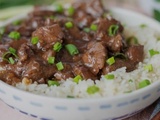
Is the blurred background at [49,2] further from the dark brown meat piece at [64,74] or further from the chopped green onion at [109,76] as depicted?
the chopped green onion at [109,76]

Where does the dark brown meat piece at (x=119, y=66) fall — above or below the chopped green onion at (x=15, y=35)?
below

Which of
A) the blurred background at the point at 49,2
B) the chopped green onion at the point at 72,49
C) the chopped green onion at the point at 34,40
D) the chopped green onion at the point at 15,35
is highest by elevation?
the chopped green onion at the point at 34,40

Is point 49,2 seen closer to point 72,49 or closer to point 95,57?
point 72,49

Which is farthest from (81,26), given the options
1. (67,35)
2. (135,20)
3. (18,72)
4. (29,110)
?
(29,110)

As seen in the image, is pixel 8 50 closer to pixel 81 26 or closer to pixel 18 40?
pixel 18 40

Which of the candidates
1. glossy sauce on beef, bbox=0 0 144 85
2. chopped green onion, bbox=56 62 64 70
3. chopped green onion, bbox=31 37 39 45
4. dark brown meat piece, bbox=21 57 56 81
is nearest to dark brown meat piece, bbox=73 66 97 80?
glossy sauce on beef, bbox=0 0 144 85

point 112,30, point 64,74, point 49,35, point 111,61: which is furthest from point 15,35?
point 111,61

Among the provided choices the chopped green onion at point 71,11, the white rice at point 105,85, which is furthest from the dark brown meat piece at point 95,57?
the chopped green onion at point 71,11
